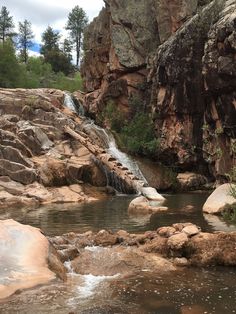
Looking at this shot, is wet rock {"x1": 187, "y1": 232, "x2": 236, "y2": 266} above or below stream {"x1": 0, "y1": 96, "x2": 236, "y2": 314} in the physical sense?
above

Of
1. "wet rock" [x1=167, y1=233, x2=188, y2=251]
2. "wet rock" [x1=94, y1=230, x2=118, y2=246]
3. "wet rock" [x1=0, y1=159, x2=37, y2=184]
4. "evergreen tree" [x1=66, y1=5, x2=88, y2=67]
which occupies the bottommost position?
"wet rock" [x1=94, y1=230, x2=118, y2=246]

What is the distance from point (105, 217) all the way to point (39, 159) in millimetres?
12346

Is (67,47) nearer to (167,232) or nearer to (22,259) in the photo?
(167,232)

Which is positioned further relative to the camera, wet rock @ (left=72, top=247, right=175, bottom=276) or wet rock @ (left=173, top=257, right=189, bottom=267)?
wet rock @ (left=173, top=257, right=189, bottom=267)

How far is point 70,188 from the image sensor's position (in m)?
28.7

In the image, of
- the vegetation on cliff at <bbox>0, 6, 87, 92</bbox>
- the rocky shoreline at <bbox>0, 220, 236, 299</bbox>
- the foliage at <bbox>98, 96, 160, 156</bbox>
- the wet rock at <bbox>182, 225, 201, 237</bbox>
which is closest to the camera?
the rocky shoreline at <bbox>0, 220, 236, 299</bbox>

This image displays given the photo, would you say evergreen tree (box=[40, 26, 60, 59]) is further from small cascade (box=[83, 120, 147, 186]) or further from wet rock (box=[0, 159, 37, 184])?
wet rock (box=[0, 159, 37, 184])

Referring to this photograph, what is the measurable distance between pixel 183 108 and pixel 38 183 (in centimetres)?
1255

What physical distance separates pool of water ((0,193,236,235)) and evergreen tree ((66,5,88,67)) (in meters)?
66.8

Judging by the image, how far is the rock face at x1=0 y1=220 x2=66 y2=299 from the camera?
A: 862 centimetres

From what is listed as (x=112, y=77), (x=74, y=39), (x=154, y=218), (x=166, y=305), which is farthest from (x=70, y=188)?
(x=74, y=39)

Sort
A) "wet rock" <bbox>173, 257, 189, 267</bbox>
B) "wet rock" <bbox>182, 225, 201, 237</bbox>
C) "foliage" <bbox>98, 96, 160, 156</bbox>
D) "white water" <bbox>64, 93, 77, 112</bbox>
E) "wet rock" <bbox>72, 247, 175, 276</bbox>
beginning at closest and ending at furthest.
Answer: "wet rock" <bbox>72, 247, 175, 276</bbox> → "wet rock" <bbox>173, 257, 189, 267</bbox> → "wet rock" <bbox>182, 225, 201, 237</bbox> → "foliage" <bbox>98, 96, 160, 156</bbox> → "white water" <bbox>64, 93, 77, 112</bbox>

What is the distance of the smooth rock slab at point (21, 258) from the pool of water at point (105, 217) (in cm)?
546

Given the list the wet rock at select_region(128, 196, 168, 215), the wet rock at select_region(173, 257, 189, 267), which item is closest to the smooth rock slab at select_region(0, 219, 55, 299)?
the wet rock at select_region(173, 257, 189, 267)
